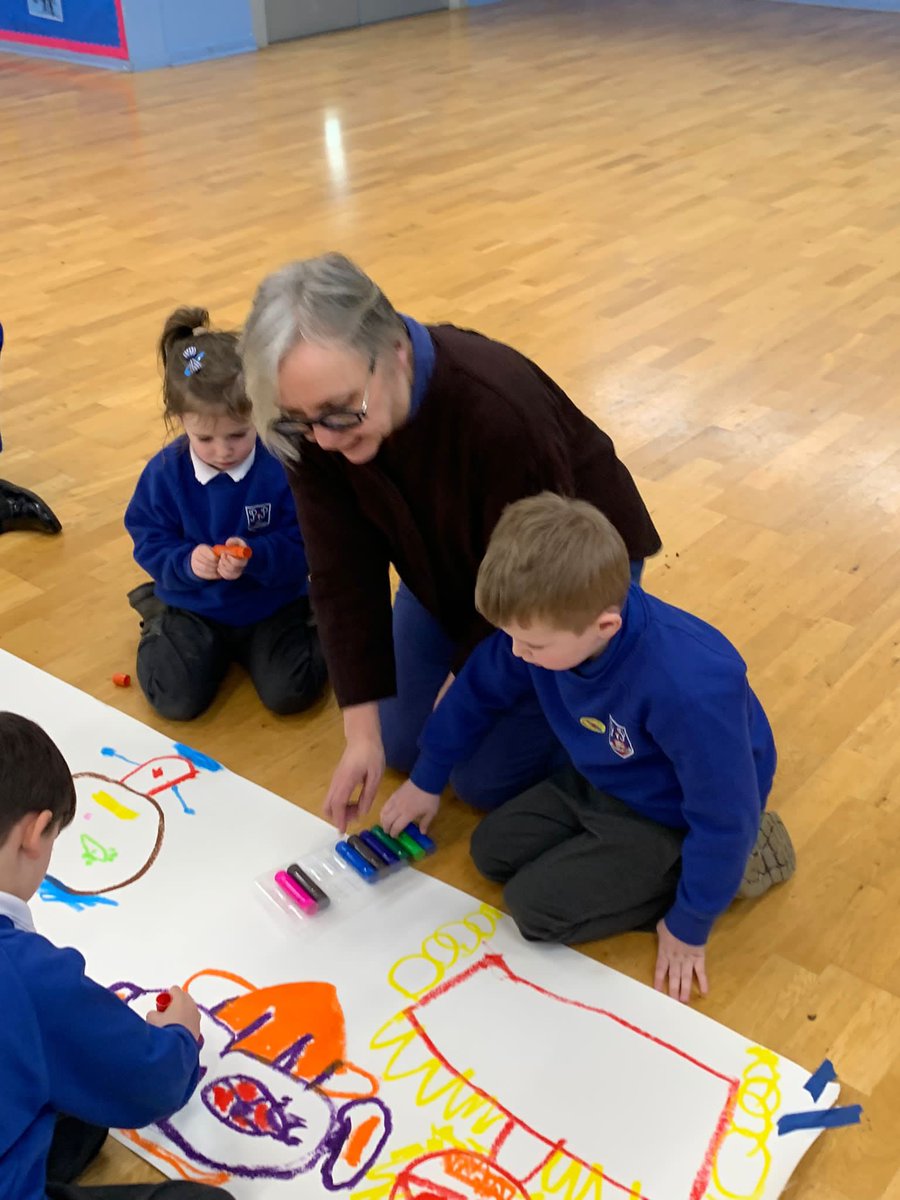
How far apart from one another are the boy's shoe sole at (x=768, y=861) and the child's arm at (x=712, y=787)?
4.5 inches

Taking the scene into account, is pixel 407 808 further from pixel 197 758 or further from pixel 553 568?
pixel 553 568

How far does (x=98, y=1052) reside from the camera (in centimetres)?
95

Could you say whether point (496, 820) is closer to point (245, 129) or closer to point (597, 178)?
point (597, 178)

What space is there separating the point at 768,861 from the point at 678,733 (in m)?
0.30

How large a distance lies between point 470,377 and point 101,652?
2.75 feet

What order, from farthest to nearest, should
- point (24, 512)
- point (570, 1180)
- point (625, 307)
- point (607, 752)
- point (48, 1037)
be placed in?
1. point (625, 307)
2. point (24, 512)
3. point (607, 752)
4. point (570, 1180)
5. point (48, 1037)

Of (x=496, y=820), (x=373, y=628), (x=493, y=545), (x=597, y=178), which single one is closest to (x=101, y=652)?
(x=373, y=628)

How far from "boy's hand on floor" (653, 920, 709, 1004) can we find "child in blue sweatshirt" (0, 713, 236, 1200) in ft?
1.65

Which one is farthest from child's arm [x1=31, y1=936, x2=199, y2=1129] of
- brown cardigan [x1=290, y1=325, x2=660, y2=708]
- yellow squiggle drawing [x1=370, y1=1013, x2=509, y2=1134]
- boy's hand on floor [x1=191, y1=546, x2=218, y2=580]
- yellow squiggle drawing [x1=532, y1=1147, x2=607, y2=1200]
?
boy's hand on floor [x1=191, y1=546, x2=218, y2=580]

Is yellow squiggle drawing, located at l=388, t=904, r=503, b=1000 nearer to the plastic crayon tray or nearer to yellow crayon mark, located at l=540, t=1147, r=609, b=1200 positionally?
the plastic crayon tray

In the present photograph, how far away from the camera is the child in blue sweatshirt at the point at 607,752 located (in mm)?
1148

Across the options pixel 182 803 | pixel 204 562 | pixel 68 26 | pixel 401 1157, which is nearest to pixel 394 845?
pixel 182 803

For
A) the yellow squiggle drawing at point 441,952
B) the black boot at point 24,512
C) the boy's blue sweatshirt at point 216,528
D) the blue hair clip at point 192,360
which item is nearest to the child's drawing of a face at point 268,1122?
the yellow squiggle drawing at point 441,952

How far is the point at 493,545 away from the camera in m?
1.17
